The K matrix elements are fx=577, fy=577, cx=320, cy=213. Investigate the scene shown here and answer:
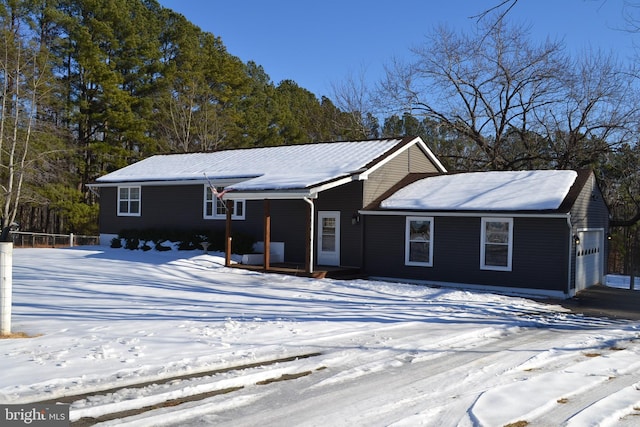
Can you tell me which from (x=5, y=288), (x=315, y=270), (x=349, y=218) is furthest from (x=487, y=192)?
(x=5, y=288)

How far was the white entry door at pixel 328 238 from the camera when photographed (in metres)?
19.1

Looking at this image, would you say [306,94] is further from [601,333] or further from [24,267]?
[601,333]

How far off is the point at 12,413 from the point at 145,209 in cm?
1992

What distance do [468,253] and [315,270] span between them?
15.0ft

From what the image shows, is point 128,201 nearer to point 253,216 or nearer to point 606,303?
point 253,216

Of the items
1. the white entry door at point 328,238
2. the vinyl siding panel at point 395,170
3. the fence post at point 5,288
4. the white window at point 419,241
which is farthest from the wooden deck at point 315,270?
the fence post at point 5,288

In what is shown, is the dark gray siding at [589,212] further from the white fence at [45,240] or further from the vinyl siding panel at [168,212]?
the white fence at [45,240]

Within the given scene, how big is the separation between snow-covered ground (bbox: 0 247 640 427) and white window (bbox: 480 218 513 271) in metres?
2.22

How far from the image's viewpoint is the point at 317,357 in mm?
7504

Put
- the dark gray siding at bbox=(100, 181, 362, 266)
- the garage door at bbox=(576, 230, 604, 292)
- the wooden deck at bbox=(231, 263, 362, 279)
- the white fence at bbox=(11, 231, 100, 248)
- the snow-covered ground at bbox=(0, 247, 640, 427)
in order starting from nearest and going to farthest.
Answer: the snow-covered ground at bbox=(0, 247, 640, 427) < the wooden deck at bbox=(231, 263, 362, 279) < the garage door at bbox=(576, 230, 604, 292) < the dark gray siding at bbox=(100, 181, 362, 266) < the white fence at bbox=(11, 231, 100, 248)

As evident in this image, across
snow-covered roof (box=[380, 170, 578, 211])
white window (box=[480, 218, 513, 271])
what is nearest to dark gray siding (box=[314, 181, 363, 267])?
snow-covered roof (box=[380, 170, 578, 211])

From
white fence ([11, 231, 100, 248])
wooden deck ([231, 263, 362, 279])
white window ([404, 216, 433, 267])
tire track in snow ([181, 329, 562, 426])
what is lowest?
tire track in snow ([181, 329, 562, 426])

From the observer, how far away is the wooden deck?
17.0 metres

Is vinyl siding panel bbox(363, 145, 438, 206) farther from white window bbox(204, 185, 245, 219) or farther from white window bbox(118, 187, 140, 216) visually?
white window bbox(118, 187, 140, 216)
